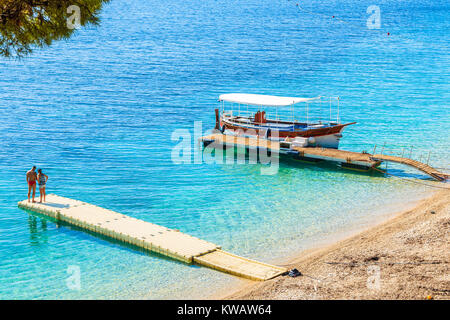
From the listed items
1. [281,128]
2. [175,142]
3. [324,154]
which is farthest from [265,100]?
[175,142]

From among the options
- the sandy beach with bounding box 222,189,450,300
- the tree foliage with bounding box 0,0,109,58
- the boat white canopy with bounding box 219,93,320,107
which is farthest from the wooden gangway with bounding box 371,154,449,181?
the tree foliage with bounding box 0,0,109,58

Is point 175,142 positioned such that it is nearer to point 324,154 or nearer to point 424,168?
point 324,154

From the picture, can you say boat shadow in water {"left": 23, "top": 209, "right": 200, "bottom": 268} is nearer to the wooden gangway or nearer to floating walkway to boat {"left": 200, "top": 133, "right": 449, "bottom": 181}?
floating walkway to boat {"left": 200, "top": 133, "right": 449, "bottom": 181}

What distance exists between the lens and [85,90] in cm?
5162

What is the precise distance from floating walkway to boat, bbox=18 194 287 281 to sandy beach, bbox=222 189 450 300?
110 centimetres

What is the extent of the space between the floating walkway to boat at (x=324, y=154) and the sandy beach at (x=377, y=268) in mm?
7204

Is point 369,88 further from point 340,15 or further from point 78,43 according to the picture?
point 340,15

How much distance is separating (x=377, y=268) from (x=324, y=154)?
15.0 metres

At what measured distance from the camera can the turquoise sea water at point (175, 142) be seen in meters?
19.7

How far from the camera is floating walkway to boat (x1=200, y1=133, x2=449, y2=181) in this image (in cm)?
2872

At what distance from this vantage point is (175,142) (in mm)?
36375

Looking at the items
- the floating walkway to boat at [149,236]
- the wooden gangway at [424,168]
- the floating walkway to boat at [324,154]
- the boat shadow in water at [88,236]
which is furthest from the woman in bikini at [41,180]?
the wooden gangway at [424,168]

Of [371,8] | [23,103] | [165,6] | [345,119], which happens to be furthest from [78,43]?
[371,8]
